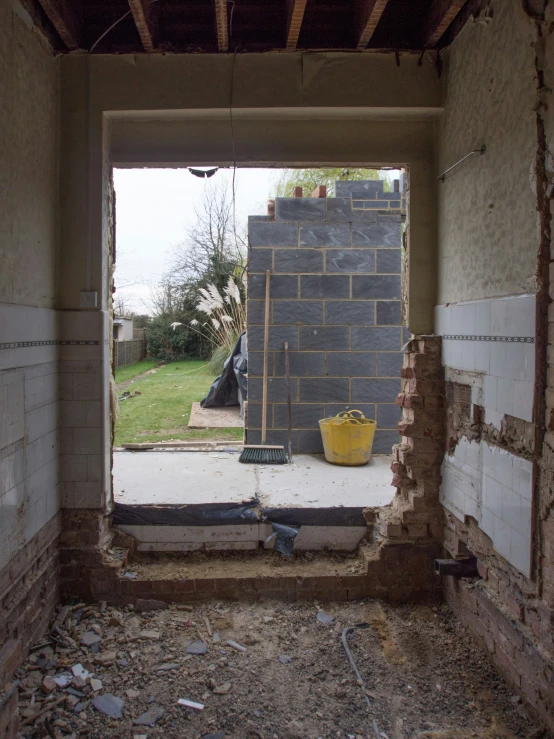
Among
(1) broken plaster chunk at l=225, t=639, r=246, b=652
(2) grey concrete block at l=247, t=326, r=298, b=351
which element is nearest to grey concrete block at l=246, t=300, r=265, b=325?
(2) grey concrete block at l=247, t=326, r=298, b=351

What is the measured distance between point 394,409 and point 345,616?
2.51 meters

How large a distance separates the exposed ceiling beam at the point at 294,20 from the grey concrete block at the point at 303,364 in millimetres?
2683

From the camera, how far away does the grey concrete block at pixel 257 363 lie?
16.9 feet

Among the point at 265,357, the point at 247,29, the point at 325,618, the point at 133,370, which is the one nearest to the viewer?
the point at 325,618

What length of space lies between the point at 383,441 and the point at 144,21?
3870mm

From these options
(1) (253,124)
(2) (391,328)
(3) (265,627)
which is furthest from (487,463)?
(2) (391,328)

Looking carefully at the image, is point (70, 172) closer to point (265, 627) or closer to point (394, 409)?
point (265, 627)

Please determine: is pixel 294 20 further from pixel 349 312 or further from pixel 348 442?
pixel 348 442

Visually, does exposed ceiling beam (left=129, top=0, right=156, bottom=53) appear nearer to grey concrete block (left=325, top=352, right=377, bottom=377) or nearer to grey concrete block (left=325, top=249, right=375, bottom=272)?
grey concrete block (left=325, top=249, right=375, bottom=272)

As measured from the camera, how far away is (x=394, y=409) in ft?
17.2

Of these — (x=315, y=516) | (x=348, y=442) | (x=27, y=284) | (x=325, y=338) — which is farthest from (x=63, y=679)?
(x=325, y=338)

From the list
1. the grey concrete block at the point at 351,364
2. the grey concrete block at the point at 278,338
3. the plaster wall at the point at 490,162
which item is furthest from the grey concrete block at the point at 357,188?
the plaster wall at the point at 490,162

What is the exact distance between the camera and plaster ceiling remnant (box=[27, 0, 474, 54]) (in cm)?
298

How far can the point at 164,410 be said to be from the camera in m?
8.20
